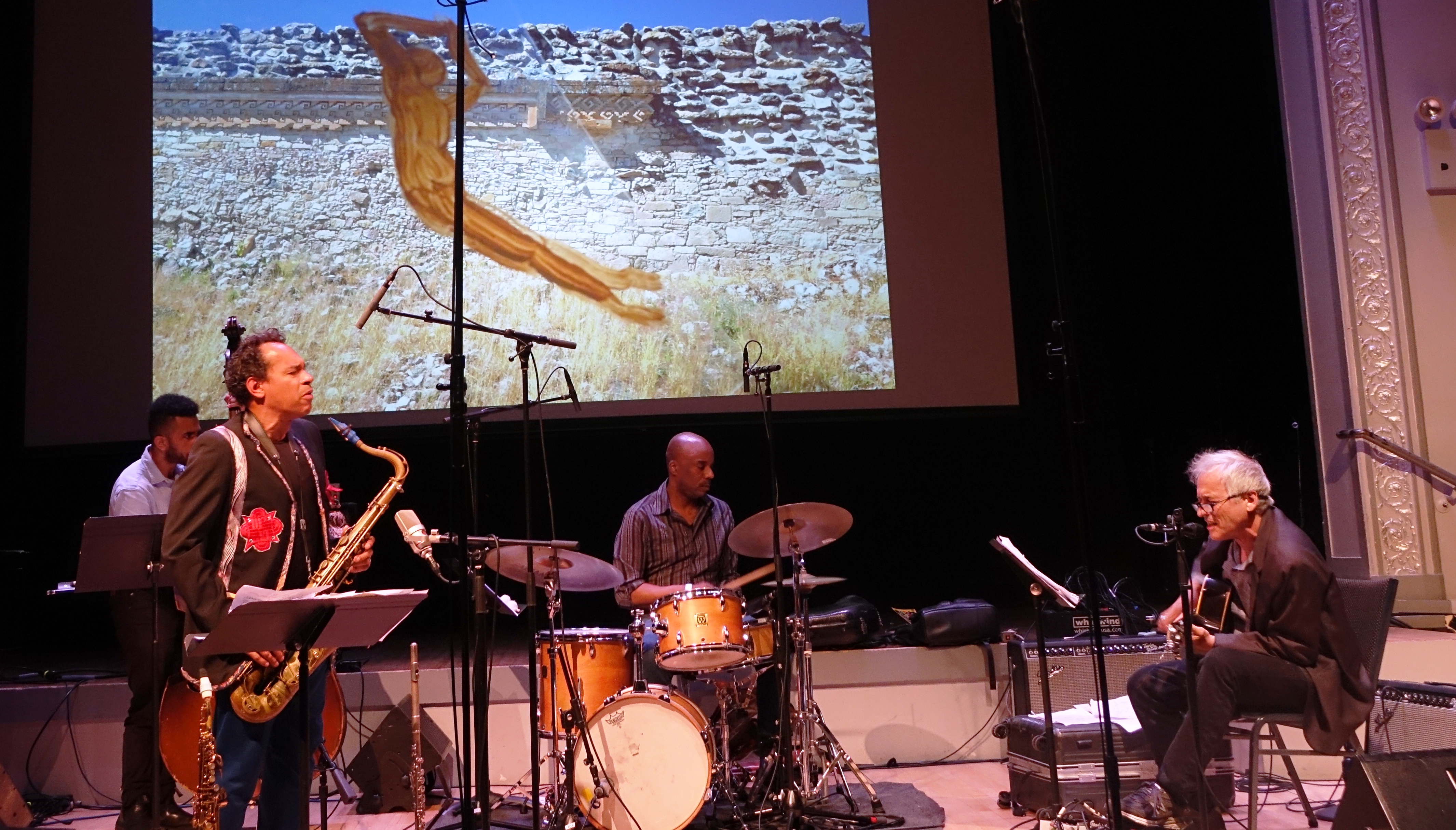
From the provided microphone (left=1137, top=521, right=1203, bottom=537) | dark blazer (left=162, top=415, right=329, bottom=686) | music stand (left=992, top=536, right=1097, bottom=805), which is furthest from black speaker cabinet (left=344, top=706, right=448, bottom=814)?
microphone (left=1137, top=521, right=1203, bottom=537)

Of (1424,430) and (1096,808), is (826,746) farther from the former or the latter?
(1424,430)

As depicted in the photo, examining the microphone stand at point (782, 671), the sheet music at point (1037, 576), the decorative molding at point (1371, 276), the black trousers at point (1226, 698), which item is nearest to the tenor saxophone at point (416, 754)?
the microphone stand at point (782, 671)

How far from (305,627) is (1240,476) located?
11.3 ft

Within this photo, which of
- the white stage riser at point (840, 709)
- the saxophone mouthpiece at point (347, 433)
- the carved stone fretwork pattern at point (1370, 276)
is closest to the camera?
the saxophone mouthpiece at point (347, 433)

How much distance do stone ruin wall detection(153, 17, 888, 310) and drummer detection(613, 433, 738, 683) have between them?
6.29 ft

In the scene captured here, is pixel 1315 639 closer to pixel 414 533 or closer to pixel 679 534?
pixel 679 534

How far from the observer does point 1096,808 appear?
15.5ft

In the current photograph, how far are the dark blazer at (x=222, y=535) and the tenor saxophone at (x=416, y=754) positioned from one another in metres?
1.77

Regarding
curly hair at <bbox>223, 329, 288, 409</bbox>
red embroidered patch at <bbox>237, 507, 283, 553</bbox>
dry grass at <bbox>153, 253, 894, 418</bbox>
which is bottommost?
red embroidered patch at <bbox>237, 507, 283, 553</bbox>

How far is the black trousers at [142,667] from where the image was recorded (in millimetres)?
4699

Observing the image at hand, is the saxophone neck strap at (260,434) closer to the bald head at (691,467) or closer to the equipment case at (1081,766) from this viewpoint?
the bald head at (691,467)

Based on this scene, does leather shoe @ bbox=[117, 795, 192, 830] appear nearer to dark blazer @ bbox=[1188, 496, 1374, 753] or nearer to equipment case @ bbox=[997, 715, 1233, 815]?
equipment case @ bbox=[997, 715, 1233, 815]

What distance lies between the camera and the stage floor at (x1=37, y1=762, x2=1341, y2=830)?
470 centimetres

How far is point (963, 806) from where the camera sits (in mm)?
5008
